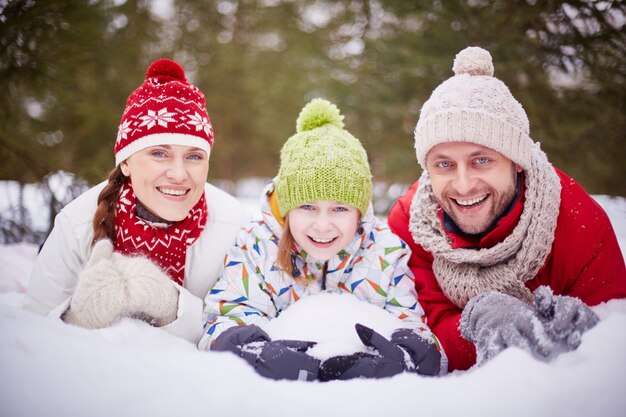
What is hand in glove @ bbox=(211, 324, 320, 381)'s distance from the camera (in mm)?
1541

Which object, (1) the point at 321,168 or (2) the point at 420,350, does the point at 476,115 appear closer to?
(1) the point at 321,168

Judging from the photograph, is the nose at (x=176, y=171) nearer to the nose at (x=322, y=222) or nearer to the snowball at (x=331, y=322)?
the nose at (x=322, y=222)

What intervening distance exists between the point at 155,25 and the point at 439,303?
5.72 m

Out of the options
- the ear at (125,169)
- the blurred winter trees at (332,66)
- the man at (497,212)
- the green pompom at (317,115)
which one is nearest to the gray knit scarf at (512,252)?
the man at (497,212)

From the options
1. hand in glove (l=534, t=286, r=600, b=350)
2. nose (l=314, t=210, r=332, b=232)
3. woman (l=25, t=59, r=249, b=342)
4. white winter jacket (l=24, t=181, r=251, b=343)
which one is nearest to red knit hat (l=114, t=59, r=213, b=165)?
woman (l=25, t=59, r=249, b=342)

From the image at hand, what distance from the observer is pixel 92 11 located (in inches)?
129

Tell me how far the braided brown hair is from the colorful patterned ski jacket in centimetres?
55

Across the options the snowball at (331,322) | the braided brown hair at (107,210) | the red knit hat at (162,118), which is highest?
the red knit hat at (162,118)

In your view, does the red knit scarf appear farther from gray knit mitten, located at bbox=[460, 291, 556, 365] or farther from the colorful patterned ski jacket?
gray knit mitten, located at bbox=[460, 291, 556, 365]

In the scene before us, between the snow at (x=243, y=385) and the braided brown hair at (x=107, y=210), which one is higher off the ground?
the braided brown hair at (x=107, y=210)

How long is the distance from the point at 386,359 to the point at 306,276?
622 millimetres

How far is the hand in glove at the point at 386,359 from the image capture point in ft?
5.10

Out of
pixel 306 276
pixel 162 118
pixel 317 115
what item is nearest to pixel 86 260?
pixel 162 118

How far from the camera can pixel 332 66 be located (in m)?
5.46
